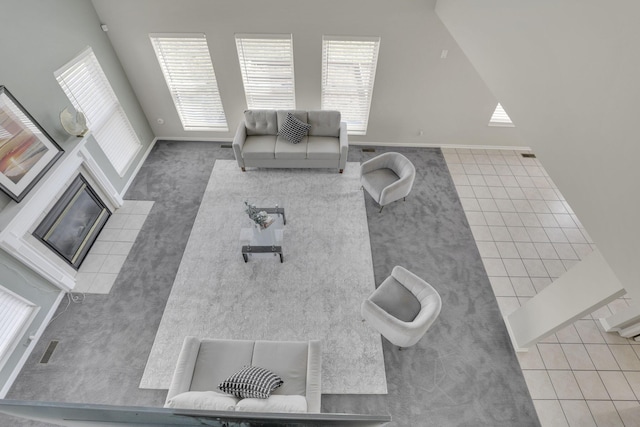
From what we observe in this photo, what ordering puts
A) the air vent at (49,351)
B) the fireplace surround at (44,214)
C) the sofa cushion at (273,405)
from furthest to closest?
the air vent at (49,351) → the fireplace surround at (44,214) → the sofa cushion at (273,405)

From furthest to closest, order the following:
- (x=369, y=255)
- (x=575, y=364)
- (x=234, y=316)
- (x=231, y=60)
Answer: (x=231, y=60) → (x=369, y=255) → (x=234, y=316) → (x=575, y=364)

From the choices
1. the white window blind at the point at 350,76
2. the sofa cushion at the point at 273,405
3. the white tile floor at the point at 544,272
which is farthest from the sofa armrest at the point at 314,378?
the white window blind at the point at 350,76

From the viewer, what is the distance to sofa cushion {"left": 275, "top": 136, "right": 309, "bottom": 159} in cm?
577

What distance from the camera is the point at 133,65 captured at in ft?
18.6

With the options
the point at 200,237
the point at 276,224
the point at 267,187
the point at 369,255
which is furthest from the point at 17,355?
the point at 369,255

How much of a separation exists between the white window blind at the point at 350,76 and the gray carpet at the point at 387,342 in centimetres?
195

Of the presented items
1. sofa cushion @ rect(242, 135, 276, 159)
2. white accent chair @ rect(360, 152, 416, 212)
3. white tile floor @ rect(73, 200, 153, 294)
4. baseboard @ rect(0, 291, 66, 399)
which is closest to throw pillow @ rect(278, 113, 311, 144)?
sofa cushion @ rect(242, 135, 276, 159)

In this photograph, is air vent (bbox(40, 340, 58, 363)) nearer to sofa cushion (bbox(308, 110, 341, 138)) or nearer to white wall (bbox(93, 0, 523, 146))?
white wall (bbox(93, 0, 523, 146))

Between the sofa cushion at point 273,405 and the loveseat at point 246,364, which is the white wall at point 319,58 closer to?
the loveseat at point 246,364

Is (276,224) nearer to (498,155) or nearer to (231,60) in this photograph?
(231,60)

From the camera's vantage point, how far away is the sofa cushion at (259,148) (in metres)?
5.80

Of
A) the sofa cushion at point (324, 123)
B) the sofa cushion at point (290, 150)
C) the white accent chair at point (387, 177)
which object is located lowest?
the white accent chair at point (387, 177)

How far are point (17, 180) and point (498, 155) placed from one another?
26.3 feet

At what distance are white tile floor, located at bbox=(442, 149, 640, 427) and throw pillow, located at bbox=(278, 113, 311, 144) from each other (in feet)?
10.3
